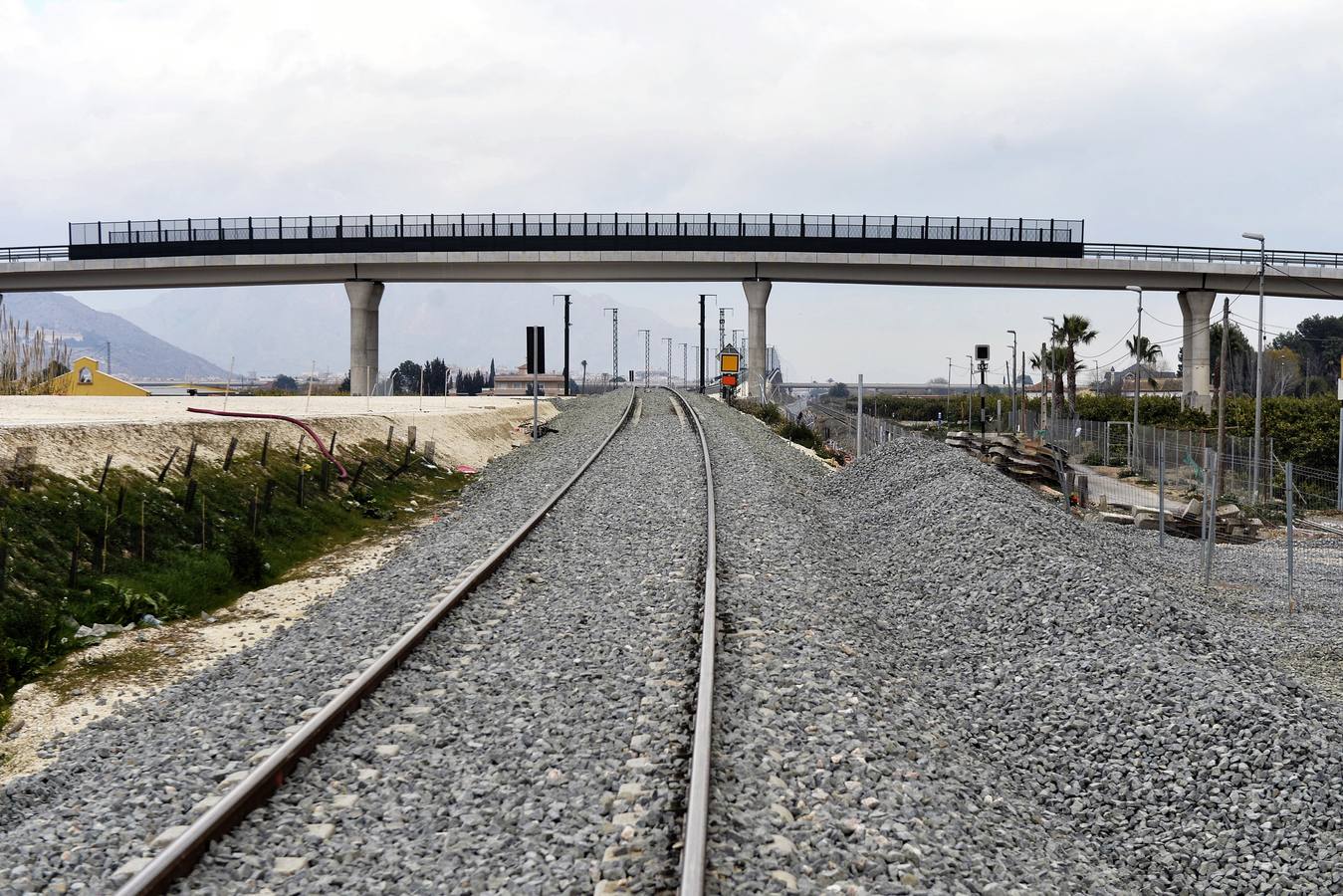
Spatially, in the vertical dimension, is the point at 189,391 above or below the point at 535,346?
below

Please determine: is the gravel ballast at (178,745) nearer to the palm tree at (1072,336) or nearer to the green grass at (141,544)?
the green grass at (141,544)

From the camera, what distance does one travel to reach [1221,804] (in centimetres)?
727

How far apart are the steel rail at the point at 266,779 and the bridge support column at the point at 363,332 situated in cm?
5275

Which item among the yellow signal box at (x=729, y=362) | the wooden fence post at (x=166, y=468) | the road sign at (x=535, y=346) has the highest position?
the yellow signal box at (x=729, y=362)

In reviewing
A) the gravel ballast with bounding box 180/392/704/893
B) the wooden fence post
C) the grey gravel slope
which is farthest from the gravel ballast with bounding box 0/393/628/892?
the wooden fence post

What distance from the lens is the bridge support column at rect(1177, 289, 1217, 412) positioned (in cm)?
5953

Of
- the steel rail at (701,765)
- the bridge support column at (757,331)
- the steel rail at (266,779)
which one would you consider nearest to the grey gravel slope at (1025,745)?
the steel rail at (701,765)

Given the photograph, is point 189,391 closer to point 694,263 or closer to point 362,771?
point 694,263

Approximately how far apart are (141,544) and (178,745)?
6.63 metres

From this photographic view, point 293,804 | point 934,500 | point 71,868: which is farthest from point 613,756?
point 934,500

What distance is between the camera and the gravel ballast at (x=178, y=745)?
5.32 meters

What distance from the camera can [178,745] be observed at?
673 cm

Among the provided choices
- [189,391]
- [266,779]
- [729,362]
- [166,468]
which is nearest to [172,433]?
[166,468]

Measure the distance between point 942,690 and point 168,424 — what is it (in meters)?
14.4
